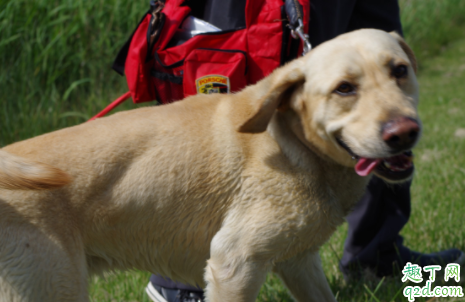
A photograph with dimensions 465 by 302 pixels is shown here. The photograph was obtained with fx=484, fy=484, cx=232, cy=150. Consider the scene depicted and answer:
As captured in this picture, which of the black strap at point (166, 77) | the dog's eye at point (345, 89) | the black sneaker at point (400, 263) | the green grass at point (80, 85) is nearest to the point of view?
the dog's eye at point (345, 89)

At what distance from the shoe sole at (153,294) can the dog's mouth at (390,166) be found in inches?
57.7

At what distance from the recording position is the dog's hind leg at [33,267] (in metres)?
1.74

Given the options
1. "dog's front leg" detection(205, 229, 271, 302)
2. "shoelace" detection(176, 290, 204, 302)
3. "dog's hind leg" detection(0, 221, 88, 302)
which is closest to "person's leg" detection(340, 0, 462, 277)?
"shoelace" detection(176, 290, 204, 302)

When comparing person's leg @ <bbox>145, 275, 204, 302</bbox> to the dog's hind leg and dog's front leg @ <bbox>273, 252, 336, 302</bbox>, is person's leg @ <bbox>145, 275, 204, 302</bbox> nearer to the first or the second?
dog's front leg @ <bbox>273, 252, 336, 302</bbox>

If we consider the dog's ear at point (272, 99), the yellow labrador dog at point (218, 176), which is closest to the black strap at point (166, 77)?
the yellow labrador dog at point (218, 176)

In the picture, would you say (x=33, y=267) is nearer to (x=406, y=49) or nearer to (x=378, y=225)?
(x=406, y=49)

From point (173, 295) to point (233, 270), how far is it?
992mm

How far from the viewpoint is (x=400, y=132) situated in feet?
5.67

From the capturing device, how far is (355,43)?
6.42 feet

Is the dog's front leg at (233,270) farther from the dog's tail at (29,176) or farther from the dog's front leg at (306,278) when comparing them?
the dog's tail at (29,176)

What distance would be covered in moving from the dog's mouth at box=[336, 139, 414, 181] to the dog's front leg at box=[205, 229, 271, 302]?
56cm

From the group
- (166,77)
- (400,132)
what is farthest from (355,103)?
(166,77)

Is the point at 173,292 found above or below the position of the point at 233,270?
below

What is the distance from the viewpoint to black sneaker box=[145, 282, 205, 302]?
2791 millimetres
